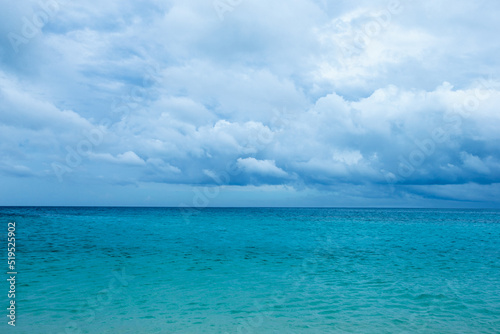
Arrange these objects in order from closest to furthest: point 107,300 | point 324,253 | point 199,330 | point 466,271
Result: 1. point 199,330
2. point 107,300
3. point 466,271
4. point 324,253

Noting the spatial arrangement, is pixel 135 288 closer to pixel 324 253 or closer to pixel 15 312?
pixel 15 312

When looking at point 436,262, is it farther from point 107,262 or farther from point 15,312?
point 15,312

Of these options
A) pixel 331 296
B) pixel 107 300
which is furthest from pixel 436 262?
pixel 107 300

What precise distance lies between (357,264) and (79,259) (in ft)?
71.0

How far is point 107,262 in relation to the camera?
25.5 metres

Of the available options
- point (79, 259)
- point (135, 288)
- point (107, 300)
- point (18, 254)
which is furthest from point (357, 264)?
point (18, 254)

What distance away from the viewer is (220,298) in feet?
53.3

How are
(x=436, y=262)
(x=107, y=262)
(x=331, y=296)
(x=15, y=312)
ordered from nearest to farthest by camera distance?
(x=15, y=312) < (x=331, y=296) < (x=107, y=262) < (x=436, y=262)

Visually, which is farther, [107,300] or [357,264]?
[357,264]

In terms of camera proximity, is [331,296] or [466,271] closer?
[331,296]

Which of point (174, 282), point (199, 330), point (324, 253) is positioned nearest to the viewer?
point (199, 330)

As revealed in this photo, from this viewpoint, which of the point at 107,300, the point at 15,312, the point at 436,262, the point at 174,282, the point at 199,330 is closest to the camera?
the point at 199,330

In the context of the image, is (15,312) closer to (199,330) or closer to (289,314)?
(199,330)

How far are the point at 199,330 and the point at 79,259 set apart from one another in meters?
18.1
